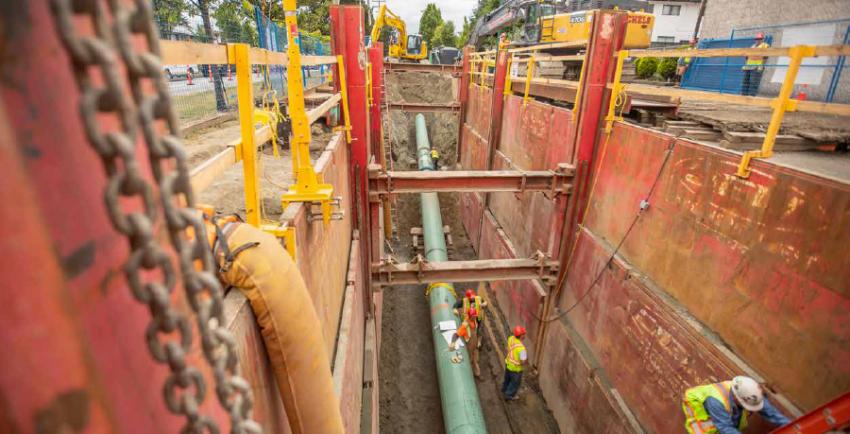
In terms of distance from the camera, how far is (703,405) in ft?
11.9

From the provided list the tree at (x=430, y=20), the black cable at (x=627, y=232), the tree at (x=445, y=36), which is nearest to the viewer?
the black cable at (x=627, y=232)

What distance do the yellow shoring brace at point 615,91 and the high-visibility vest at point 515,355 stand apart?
12.8ft

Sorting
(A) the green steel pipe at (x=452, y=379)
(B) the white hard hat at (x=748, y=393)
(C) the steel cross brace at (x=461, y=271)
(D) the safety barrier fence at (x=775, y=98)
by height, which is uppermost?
(D) the safety barrier fence at (x=775, y=98)

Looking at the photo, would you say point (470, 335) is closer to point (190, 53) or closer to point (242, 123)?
point (242, 123)

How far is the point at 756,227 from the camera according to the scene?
12.3 ft

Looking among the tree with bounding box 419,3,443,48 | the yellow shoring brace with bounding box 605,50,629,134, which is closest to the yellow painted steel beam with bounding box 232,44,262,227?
the yellow shoring brace with bounding box 605,50,629,134

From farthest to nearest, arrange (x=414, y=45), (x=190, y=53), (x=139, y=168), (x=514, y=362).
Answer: (x=414, y=45) < (x=514, y=362) < (x=190, y=53) < (x=139, y=168)

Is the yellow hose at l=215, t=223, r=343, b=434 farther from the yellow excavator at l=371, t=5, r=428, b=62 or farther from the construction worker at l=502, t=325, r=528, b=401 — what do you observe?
the yellow excavator at l=371, t=5, r=428, b=62

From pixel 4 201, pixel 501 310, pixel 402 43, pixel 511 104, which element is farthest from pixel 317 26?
pixel 4 201

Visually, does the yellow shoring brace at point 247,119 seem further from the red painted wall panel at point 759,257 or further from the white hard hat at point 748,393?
the red painted wall panel at point 759,257

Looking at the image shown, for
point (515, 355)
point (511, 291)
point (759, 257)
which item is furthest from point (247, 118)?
point (511, 291)

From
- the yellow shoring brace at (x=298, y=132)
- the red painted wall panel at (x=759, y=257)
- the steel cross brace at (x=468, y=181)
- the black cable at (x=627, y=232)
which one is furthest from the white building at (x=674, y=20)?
the yellow shoring brace at (x=298, y=132)

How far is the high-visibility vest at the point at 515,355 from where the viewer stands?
24.2 ft

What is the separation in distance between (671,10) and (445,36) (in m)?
27.0
